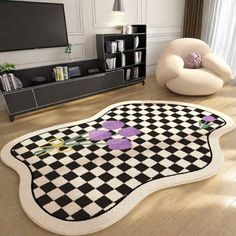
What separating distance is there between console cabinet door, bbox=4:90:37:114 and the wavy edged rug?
571mm

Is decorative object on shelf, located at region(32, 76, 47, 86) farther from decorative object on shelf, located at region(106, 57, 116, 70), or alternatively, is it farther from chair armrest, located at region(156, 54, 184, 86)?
chair armrest, located at region(156, 54, 184, 86)

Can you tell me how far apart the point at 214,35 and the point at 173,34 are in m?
0.93

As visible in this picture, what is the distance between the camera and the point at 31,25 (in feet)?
9.94

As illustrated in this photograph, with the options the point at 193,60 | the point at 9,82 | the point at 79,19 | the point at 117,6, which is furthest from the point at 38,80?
the point at 193,60

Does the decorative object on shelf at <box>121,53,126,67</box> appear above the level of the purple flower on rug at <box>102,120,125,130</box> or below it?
above

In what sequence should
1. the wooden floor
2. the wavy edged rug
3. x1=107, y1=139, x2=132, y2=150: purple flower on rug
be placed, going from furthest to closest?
1. x1=107, y1=139, x2=132, y2=150: purple flower on rug
2. the wavy edged rug
3. the wooden floor

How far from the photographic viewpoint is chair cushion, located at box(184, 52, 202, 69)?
3.73 meters

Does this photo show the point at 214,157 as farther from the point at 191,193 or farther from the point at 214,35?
the point at 214,35

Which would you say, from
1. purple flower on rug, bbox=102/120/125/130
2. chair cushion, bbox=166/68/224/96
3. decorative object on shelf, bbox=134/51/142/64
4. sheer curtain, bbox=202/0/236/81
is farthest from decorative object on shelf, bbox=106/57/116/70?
sheer curtain, bbox=202/0/236/81

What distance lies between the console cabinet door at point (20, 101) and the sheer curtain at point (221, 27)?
3.73 metres

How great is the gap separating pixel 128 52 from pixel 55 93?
1734mm

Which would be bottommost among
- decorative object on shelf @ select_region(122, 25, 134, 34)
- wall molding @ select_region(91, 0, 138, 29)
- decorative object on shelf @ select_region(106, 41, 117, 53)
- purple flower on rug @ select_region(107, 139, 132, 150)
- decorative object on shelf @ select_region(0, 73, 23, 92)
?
purple flower on rug @ select_region(107, 139, 132, 150)

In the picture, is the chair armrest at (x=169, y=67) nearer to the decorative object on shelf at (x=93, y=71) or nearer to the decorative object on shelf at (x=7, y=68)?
the decorative object on shelf at (x=93, y=71)

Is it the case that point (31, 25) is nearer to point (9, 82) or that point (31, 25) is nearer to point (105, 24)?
point (9, 82)
